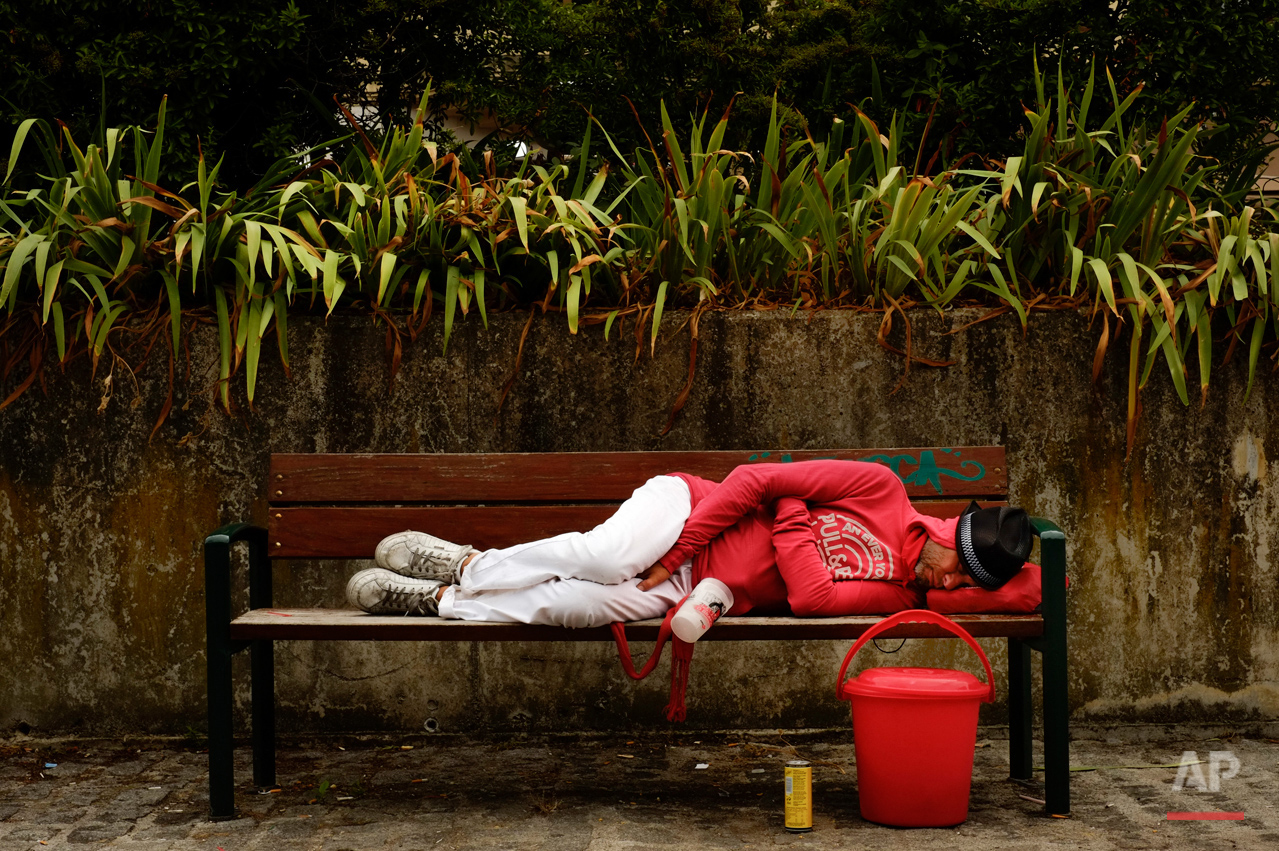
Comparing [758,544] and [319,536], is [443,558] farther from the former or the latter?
[758,544]

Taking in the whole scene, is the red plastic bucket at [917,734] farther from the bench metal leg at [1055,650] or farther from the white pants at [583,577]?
the white pants at [583,577]

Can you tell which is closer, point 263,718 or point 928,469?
point 263,718

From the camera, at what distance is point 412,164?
164 inches

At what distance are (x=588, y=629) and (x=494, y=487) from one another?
26.9 inches

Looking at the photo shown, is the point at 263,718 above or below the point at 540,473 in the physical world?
below

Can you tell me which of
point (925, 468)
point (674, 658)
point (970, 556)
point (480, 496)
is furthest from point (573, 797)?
point (925, 468)

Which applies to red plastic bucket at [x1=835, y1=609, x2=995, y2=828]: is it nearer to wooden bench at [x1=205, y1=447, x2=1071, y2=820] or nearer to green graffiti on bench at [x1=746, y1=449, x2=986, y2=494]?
wooden bench at [x1=205, y1=447, x2=1071, y2=820]

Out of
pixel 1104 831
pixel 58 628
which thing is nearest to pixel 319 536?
pixel 58 628

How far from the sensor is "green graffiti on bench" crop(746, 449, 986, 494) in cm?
346

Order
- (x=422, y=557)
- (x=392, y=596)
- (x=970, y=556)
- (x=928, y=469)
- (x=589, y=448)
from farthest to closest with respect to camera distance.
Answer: (x=589, y=448) < (x=928, y=469) < (x=422, y=557) < (x=392, y=596) < (x=970, y=556)

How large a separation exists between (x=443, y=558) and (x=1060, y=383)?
82.7 inches

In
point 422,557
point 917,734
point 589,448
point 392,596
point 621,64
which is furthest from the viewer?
point 621,64

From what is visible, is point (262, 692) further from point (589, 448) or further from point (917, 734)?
point (917, 734)

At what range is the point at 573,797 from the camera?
3.19 m
